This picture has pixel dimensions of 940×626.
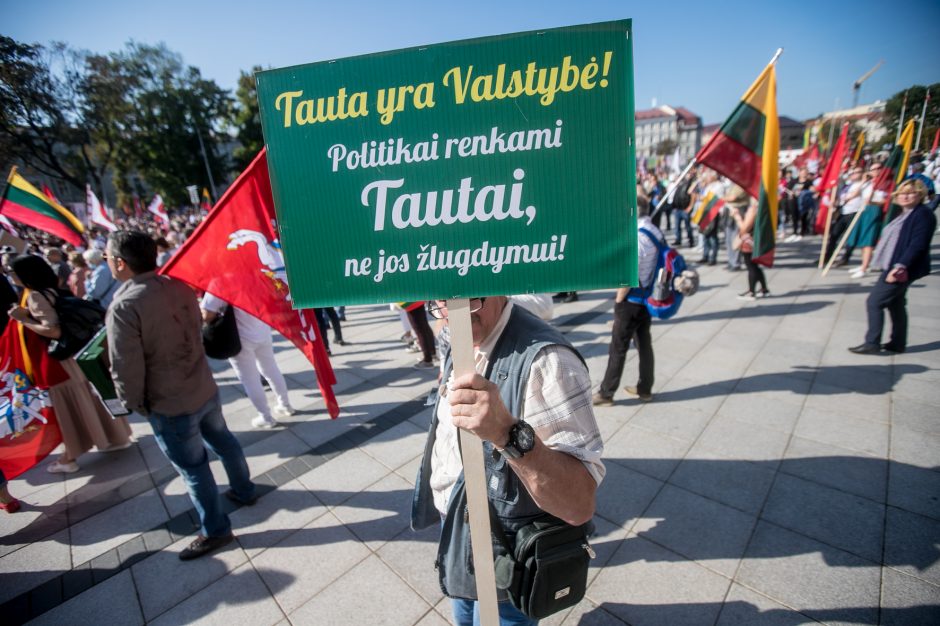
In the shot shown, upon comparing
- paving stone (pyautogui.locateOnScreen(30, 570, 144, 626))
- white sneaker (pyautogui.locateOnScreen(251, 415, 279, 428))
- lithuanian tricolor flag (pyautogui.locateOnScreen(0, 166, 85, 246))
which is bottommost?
paving stone (pyautogui.locateOnScreen(30, 570, 144, 626))

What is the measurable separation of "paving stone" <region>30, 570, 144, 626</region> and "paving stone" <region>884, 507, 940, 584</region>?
4.39 meters

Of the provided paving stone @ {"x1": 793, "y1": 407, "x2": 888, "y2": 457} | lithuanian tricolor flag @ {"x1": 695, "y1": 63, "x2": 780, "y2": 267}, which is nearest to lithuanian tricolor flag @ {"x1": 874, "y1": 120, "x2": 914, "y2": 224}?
lithuanian tricolor flag @ {"x1": 695, "y1": 63, "x2": 780, "y2": 267}

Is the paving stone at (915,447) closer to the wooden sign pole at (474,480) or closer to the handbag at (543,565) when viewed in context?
the handbag at (543,565)

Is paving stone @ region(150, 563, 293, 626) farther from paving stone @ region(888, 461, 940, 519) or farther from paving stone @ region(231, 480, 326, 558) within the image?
paving stone @ region(888, 461, 940, 519)

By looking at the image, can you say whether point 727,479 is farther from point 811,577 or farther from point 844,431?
point 844,431

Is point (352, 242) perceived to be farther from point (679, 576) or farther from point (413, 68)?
point (679, 576)

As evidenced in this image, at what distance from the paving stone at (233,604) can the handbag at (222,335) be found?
75.0 inches

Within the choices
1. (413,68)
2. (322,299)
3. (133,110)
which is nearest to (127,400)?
(322,299)

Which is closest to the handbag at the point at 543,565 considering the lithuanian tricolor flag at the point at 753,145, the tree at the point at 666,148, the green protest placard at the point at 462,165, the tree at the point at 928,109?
the green protest placard at the point at 462,165

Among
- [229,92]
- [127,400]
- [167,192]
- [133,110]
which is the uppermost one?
[229,92]

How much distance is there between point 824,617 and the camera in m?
1.99

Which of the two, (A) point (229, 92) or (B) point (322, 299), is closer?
(B) point (322, 299)

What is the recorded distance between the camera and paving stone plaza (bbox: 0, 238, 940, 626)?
221 cm

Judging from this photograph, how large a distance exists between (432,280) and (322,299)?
1.11 feet
